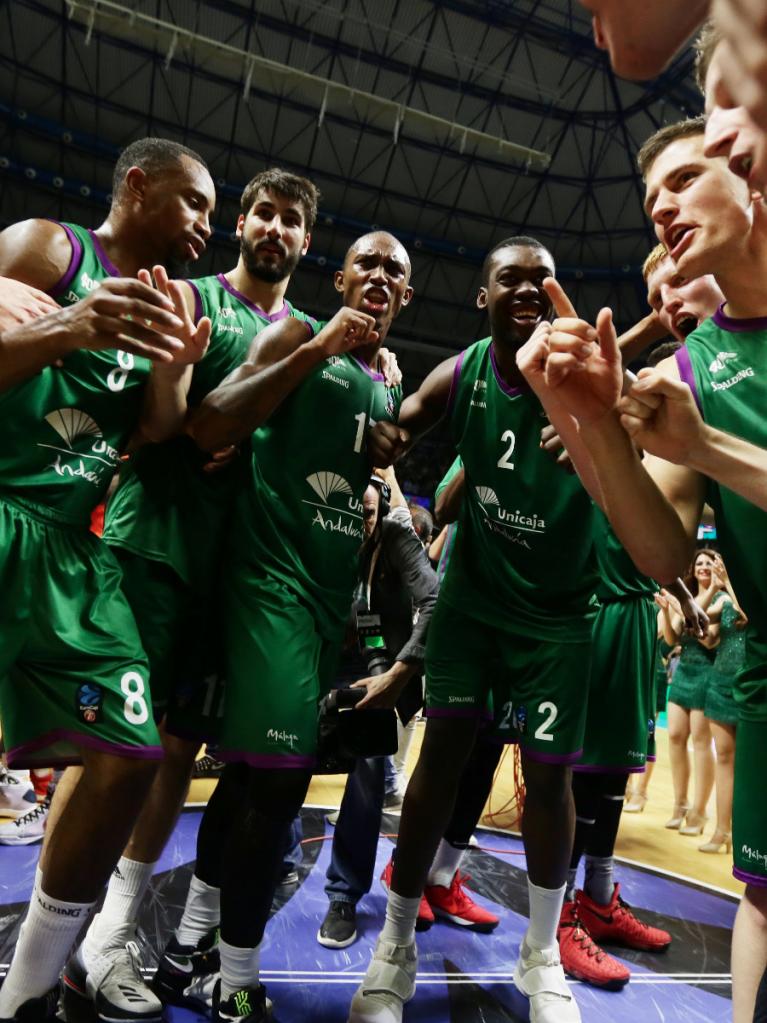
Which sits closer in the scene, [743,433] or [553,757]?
[743,433]

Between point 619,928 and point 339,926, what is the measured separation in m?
1.19

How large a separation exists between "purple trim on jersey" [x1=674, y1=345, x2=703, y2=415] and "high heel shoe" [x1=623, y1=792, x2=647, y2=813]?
15.9 feet

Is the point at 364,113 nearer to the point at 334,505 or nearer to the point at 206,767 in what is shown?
the point at 206,767

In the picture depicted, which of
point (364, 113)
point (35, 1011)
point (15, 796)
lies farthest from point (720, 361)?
point (364, 113)

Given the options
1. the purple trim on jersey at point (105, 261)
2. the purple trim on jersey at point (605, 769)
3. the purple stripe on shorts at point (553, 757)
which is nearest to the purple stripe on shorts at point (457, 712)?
the purple stripe on shorts at point (553, 757)

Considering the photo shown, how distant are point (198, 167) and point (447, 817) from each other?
7.91ft

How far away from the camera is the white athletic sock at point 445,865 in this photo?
326 cm

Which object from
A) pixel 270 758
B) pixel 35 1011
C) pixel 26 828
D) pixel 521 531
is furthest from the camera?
pixel 26 828

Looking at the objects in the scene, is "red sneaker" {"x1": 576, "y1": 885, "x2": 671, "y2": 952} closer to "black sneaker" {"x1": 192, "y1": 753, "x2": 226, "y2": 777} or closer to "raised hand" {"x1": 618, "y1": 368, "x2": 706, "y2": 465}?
"raised hand" {"x1": 618, "y1": 368, "x2": 706, "y2": 465}

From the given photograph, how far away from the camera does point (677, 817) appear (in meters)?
5.36

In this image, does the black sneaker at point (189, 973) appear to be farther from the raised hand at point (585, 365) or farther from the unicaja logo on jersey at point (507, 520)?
the raised hand at point (585, 365)

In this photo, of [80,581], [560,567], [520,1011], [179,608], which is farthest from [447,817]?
[80,581]

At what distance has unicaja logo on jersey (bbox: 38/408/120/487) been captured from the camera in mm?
2078

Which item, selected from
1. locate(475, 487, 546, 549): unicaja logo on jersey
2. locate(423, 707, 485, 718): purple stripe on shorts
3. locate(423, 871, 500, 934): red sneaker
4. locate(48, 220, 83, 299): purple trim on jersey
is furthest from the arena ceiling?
locate(423, 871, 500, 934): red sneaker
